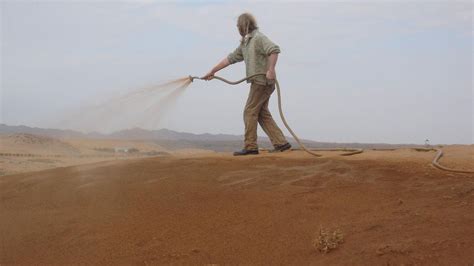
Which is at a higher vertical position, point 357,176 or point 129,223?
point 357,176

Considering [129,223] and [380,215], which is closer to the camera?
[380,215]

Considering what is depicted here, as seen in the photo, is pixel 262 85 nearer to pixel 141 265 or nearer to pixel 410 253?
pixel 141 265

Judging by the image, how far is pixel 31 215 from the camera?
278 inches

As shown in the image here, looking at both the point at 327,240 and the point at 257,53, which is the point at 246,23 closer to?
the point at 257,53

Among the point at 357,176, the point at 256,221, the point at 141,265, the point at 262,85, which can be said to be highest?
the point at 262,85

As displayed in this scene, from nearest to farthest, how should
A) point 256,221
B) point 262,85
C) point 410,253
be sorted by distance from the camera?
1. point 410,253
2. point 256,221
3. point 262,85

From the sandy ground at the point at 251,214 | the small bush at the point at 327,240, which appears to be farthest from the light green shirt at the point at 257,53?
the small bush at the point at 327,240

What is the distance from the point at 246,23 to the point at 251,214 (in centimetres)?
377

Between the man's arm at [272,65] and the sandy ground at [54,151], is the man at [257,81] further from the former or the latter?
the sandy ground at [54,151]

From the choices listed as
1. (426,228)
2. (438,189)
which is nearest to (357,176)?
(438,189)

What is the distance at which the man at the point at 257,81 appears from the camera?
329 inches

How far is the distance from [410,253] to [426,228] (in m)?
0.40

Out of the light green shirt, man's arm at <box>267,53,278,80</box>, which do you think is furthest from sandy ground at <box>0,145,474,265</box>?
the light green shirt

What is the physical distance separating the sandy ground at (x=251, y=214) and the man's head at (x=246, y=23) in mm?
1975
